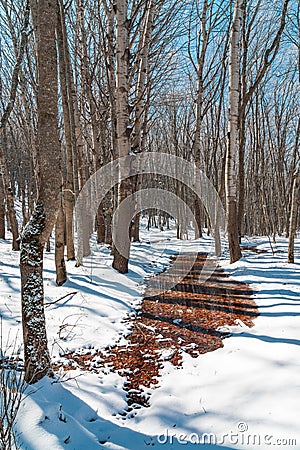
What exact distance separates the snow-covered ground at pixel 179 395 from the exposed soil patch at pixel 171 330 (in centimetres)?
14

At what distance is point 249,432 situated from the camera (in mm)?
2068

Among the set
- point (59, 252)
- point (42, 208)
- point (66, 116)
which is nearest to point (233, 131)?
point (66, 116)

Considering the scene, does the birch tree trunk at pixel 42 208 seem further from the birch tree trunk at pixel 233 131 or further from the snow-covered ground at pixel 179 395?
the birch tree trunk at pixel 233 131

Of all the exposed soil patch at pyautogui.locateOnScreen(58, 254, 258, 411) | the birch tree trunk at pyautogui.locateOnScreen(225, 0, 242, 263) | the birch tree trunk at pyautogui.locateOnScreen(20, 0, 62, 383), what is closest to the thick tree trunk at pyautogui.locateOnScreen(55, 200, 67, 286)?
the exposed soil patch at pyautogui.locateOnScreen(58, 254, 258, 411)

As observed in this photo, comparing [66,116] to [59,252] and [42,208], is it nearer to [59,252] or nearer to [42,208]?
[59,252]

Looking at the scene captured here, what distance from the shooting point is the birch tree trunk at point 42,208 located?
8.22 ft

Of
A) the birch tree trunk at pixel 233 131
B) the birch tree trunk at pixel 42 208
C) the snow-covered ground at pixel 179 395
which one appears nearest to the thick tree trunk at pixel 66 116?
the snow-covered ground at pixel 179 395

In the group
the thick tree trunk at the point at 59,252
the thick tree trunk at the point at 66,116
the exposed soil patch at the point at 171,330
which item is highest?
the thick tree trunk at the point at 66,116

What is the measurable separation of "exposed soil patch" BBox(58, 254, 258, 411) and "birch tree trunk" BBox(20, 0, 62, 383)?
85 cm

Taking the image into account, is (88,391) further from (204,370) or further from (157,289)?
(157,289)

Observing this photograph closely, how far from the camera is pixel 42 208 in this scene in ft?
8.45

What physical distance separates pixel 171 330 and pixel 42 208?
2645mm

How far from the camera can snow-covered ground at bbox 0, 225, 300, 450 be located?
2.06 metres

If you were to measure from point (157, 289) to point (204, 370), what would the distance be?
10.8ft
